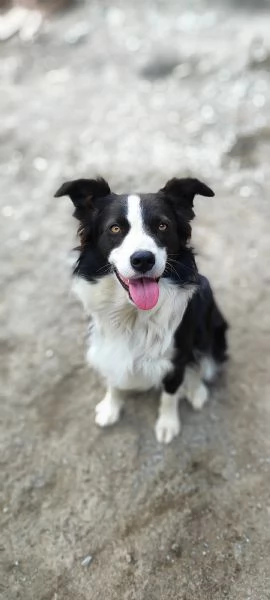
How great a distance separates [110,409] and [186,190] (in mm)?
1422

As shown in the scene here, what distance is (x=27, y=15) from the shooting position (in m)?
8.21

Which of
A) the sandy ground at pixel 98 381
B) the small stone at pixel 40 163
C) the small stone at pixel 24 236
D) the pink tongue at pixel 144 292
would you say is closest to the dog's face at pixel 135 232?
the pink tongue at pixel 144 292

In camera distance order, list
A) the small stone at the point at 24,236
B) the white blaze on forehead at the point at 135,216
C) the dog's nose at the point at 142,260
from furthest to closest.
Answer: the small stone at the point at 24,236 → the white blaze on forehead at the point at 135,216 → the dog's nose at the point at 142,260

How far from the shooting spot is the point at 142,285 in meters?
2.38

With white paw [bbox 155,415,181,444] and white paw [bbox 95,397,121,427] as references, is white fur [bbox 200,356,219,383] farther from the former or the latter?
white paw [bbox 95,397,121,427]

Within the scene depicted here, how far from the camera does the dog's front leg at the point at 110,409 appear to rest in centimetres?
316

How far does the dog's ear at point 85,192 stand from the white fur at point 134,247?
167mm

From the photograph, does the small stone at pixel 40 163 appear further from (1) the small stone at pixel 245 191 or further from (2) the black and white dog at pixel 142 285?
(2) the black and white dog at pixel 142 285

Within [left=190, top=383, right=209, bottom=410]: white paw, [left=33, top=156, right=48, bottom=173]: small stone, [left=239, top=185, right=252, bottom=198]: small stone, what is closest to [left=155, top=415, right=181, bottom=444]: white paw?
[left=190, top=383, right=209, bottom=410]: white paw

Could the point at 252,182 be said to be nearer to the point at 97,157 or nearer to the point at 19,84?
the point at 97,157

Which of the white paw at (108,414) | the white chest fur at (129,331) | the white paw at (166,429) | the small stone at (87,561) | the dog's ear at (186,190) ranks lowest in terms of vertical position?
→ the small stone at (87,561)

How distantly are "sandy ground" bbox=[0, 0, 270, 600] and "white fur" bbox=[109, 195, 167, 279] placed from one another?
1.25 m

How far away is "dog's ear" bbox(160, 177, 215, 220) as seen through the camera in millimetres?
2443

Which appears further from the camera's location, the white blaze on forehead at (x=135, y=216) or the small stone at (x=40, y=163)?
the small stone at (x=40, y=163)
